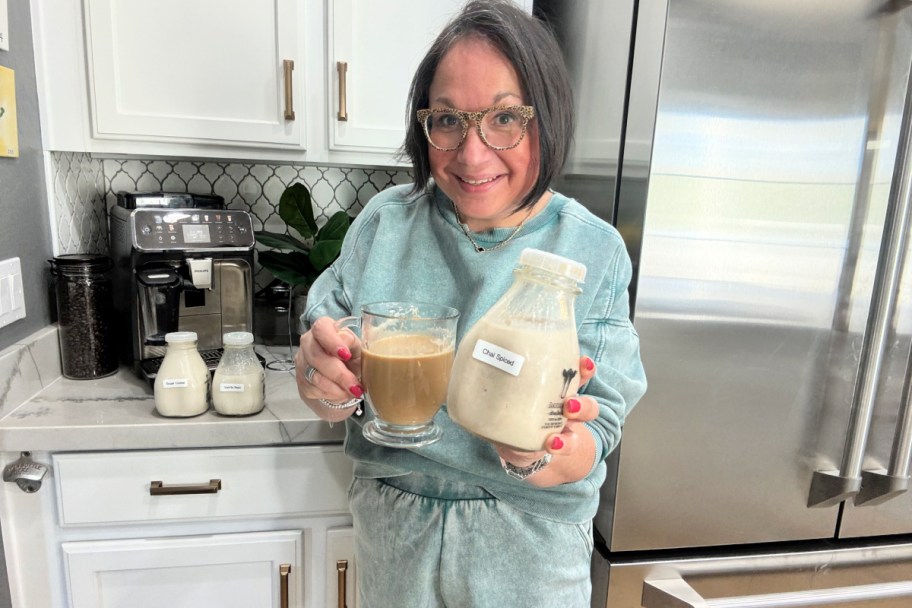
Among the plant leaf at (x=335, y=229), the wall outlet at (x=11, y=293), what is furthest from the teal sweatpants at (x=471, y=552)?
the wall outlet at (x=11, y=293)

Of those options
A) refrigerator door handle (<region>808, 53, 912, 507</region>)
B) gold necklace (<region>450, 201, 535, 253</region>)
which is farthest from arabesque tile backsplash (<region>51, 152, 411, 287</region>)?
refrigerator door handle (<region>808, 53, 912, 507</region>)

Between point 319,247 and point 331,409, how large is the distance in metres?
0.70

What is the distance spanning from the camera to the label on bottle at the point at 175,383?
42.7 inches

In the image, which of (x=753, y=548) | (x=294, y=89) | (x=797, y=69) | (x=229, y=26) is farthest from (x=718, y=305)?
(x=229, y=26)

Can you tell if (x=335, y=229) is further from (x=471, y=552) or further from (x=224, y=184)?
(x=471, y=552)

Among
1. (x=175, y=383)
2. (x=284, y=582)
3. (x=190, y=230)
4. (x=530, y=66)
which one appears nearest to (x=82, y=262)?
(x=190, y=230)

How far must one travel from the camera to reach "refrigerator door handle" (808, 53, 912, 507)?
992 millimetres

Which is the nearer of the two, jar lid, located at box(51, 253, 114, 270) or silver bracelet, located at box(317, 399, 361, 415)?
silver bracelet, located at box(317, 399, 361, 415)

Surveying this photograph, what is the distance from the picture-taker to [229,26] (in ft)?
4.29

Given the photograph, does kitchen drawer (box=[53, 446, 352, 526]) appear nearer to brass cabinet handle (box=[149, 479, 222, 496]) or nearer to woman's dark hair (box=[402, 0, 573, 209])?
brass cabinet handle (box=[149, 479, 222, 496])

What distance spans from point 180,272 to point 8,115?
422 millimetres

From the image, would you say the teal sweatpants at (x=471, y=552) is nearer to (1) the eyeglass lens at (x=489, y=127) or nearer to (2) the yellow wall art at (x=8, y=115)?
(1) the eyeglass lens at (x=489, y=127)

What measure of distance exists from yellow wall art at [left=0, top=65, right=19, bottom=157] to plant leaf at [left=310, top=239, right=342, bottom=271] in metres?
0.61

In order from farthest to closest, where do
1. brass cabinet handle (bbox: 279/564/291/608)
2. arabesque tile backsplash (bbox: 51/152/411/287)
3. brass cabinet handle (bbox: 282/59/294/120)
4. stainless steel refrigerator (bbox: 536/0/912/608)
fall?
1. arabesque tile backsplash (bbox: 51/152/411/287)
2. brass cabinet handle (bbox: 282/59/294/120)
3. brass cabinet handle (bbox: 279/564/291/608)
4. stainless steel refrigerator (bbox: 536/0/912/608)
